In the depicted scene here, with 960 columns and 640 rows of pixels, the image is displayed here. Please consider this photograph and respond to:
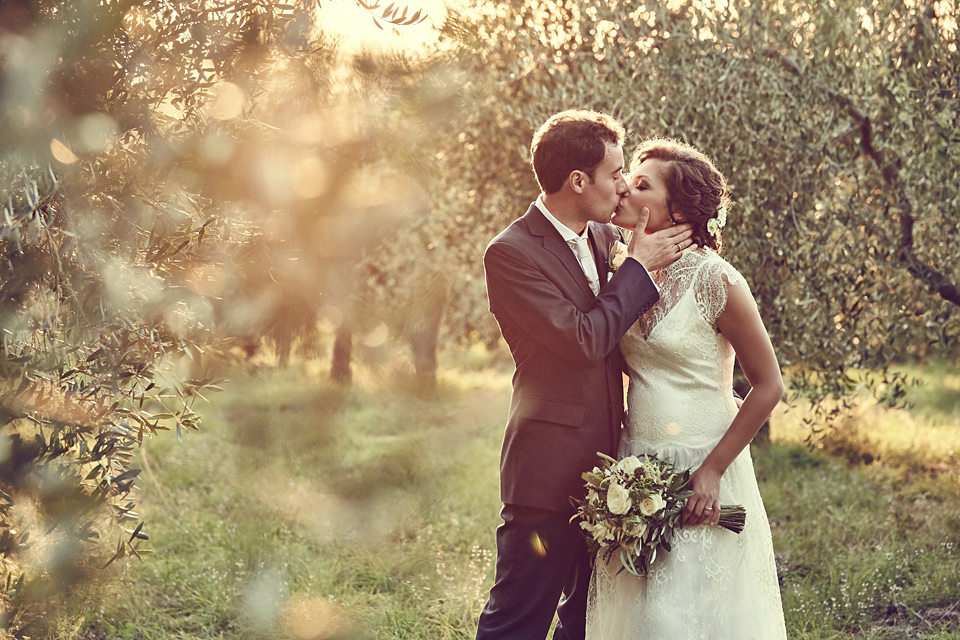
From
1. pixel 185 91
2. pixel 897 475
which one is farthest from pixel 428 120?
pixel 897 475

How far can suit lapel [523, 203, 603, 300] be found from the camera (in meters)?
3.04

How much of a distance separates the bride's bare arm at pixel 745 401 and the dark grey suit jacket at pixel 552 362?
31 centimetres

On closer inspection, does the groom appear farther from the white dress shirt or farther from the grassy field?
the grassy field

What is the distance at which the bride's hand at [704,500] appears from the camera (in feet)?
9.35

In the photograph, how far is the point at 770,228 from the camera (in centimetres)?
569

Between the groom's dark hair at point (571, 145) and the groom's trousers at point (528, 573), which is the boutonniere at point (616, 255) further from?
the groom's trousers at point (528, 573)

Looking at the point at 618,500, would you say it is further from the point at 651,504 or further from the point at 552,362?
the point at 552,362

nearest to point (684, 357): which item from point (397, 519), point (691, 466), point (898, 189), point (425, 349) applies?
point (691, 466)

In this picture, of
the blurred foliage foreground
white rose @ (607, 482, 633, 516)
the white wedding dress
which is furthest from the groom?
the blurred foliage foreground

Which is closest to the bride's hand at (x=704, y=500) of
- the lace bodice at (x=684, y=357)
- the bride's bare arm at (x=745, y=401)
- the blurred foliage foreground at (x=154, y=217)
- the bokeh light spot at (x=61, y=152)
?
the bride's bare arm at (x=745, y=401)

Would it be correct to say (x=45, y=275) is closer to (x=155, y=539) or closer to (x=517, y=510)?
(x=517, y=510)

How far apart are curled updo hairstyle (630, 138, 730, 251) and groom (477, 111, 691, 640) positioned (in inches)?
2.9

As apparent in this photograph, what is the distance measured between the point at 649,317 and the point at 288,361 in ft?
4.47

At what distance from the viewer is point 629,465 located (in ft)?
9.30
